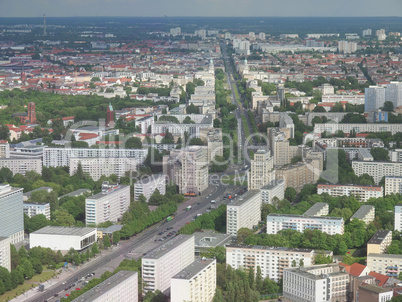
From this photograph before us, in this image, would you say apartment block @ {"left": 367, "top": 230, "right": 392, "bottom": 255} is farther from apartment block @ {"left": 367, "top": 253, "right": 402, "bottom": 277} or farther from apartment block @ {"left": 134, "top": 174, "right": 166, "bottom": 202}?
apartment block @ {"left": 134, "top": 174, "right": 166, "bottom": 202}

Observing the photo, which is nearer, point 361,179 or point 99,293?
point 99,293

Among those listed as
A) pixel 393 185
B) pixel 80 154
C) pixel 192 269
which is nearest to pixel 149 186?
pixel 80 154

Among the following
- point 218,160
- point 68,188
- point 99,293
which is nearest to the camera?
point 99,293

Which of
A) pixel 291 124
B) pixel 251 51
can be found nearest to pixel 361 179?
pixel 291 124

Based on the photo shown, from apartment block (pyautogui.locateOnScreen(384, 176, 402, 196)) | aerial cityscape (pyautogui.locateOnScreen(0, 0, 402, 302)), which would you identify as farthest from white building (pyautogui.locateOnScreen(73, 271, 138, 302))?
apartment block (pyautogui.locateOnScreen(384, 176, 402, 196))

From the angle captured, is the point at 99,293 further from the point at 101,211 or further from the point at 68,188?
the point at 68,188

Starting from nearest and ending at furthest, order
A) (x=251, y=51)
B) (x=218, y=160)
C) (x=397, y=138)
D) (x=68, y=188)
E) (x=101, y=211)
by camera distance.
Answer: (x=101, y=211) < (x=68, y=188) < (x=218, y=160) < (x=397, y=138) < (x=251, y=51)
